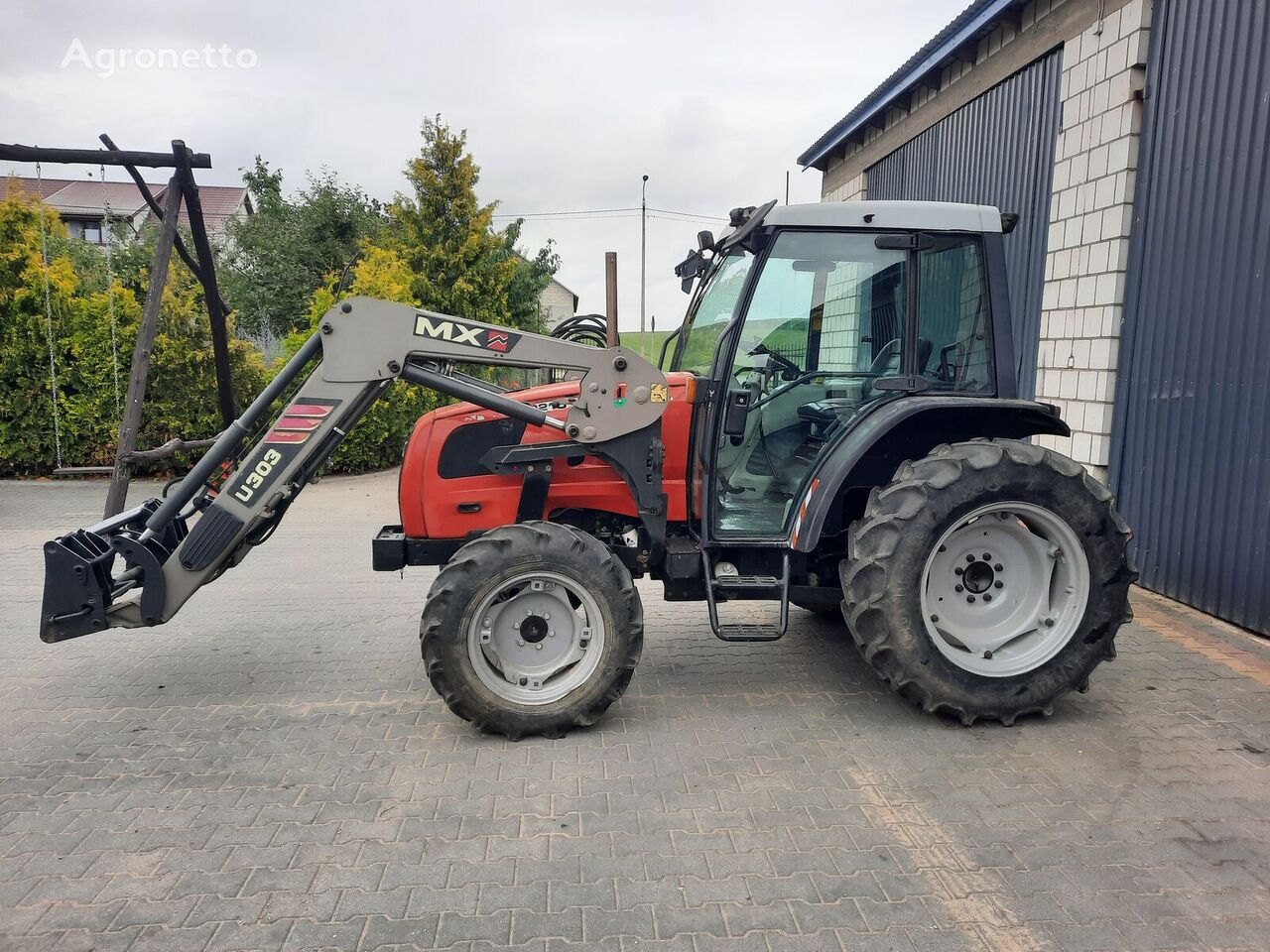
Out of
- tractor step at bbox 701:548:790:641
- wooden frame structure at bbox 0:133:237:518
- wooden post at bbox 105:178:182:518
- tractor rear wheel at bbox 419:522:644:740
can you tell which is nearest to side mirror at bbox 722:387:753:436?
tractor step at bbox 701:548:790:641

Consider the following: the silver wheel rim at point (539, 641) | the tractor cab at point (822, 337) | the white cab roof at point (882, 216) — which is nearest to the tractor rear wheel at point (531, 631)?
the silver wheel rim at point (539, 641)

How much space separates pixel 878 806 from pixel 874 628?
79 centimetres

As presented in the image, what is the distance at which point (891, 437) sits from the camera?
416 cm

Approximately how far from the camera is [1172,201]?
19.3 ft

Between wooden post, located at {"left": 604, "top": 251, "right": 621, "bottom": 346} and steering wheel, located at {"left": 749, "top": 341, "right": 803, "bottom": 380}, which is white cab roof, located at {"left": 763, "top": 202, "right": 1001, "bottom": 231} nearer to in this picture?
steering wheel, located at {"left": 749, "top": 341, "right": 803, "bottom": 380}

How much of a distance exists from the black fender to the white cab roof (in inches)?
32.5

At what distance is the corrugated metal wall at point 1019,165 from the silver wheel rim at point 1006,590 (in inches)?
152

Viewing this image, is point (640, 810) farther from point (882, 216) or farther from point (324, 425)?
point (882, 216)

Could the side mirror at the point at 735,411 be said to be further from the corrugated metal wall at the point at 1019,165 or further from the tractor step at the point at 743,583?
the corrugated metal wall at the point at 1019,165

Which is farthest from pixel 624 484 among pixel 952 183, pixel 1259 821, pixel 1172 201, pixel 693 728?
pixel 952 183

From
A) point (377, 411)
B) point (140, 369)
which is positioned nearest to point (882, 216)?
point (140, 369)

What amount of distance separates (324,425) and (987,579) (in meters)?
3.21

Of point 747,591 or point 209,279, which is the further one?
point 209,279

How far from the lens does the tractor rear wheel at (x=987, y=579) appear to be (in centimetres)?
375
